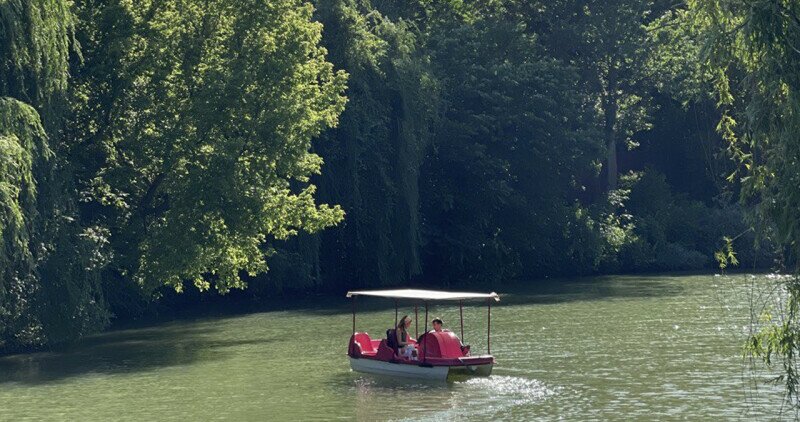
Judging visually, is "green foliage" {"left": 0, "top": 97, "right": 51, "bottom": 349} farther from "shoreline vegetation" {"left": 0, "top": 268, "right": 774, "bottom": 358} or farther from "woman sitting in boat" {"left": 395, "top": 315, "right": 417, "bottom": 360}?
"woman sitting in boat" {"left": 395, "top": 315, "right": 417, "bottom": 360}

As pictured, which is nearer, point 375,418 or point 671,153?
point 375,418

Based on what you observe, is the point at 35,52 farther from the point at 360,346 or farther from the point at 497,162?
the point at 497,162

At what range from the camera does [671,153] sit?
7569 centimetres

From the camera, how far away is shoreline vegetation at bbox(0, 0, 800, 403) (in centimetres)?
3038

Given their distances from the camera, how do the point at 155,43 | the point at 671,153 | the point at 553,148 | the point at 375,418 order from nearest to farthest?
the point at 375,418
the point at 155,43
the point at 553,148
the point at 671,153

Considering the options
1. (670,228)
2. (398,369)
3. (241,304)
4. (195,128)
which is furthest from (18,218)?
(670,228)

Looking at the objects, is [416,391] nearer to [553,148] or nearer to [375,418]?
[375,418]

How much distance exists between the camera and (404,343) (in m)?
33.2

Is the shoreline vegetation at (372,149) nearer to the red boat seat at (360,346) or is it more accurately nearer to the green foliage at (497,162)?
the green foliage at (497,162)

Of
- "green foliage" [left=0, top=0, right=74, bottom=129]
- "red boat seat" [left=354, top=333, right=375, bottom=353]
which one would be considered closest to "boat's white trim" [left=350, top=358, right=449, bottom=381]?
"red boat seat" [left=354, top=333, right=375, bottom=353]

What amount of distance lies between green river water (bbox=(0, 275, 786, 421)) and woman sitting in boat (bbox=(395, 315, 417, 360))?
77cm

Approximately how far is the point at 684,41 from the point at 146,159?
34.1 metres

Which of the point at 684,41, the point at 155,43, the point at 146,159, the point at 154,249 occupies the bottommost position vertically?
the point at 154,249

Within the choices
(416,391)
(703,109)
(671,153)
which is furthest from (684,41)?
(416,391)
